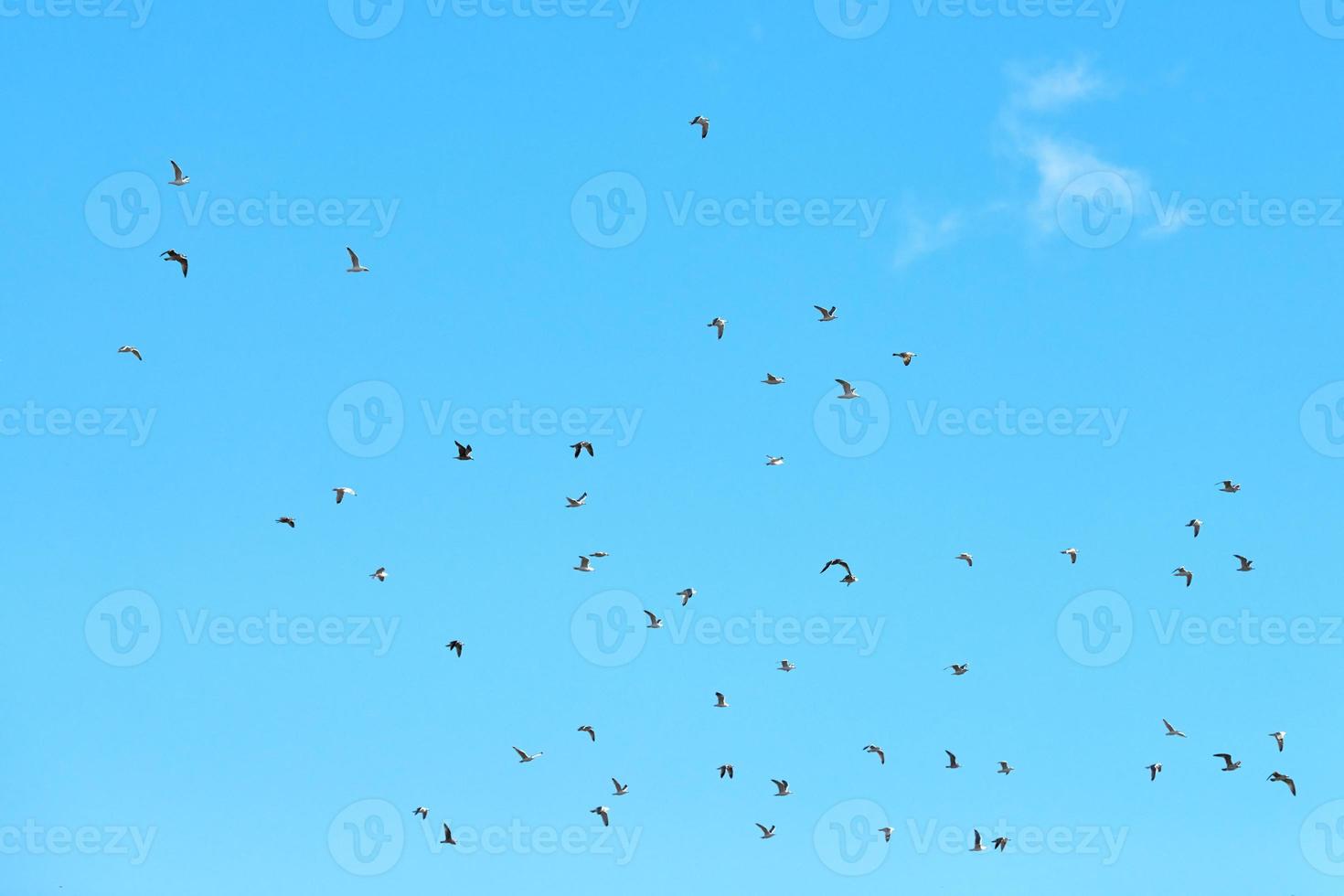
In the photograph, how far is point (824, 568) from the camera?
106 meters

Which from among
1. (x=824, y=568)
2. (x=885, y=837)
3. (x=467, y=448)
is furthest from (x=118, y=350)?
(x=885, y=837)

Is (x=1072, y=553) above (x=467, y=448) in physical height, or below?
above

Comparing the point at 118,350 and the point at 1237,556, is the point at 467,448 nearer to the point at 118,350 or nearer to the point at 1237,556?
the point at 118,350

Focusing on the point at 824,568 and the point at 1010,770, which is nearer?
the point at 824,568

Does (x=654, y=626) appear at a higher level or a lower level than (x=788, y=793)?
higher

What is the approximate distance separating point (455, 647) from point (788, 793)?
22337 millimetres

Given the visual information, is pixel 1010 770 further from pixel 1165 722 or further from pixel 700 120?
pixel 700 120

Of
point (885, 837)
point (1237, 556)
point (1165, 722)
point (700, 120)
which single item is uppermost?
point (700, 120)

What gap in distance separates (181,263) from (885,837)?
191 ft

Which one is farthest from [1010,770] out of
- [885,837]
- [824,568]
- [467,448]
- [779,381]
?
[467,448]

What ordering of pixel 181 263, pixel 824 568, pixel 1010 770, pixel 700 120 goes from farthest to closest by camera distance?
pixel 1010 770 < pixel 824 568 < pixel 700 120 < pixel 181 263

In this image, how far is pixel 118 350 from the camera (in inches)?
3799

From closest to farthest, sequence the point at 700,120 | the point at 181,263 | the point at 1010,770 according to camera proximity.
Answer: the point at 181,263 → the point at 700,120 → the point at 1010,770

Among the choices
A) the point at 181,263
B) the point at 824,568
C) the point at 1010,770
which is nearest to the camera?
the point at 181,263
